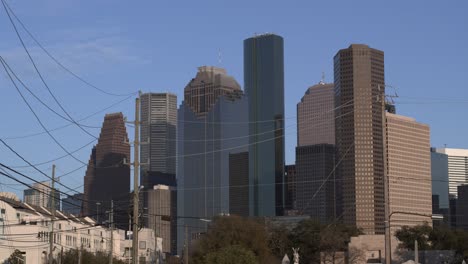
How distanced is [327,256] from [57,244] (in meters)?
43.8

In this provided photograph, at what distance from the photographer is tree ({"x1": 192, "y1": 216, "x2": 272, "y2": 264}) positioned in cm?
10044

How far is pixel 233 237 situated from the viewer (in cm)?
10106

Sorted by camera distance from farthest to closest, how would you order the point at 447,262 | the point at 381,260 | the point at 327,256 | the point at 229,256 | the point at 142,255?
the point at 142,255 < the point at 327,256 < the point at 381,260 < the point at 447,262 < the point at 229,256

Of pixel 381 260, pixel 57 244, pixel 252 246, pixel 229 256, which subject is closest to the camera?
pixel 229 256

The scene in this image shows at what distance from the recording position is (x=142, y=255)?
179 m

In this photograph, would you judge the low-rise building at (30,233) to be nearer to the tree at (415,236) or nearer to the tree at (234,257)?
the tree at (234,257)

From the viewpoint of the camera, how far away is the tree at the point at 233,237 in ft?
330

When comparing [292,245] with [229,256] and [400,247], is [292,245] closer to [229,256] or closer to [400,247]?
[400,247]

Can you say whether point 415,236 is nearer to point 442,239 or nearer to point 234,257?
point 442,239

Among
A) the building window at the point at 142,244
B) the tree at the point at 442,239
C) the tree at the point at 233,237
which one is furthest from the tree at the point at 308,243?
the building window at the point at 142,244

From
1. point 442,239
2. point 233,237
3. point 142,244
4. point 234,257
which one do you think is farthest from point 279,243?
point 142,244

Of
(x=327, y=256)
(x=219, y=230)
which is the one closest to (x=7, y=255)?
(x=219, y=230)

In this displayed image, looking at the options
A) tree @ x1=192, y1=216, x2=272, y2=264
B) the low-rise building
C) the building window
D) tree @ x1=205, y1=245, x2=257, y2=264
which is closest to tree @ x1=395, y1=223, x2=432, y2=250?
tree @ x1=192, y1=216, x2=272, y2=264

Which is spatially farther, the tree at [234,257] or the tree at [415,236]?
the tree at [415,236]
